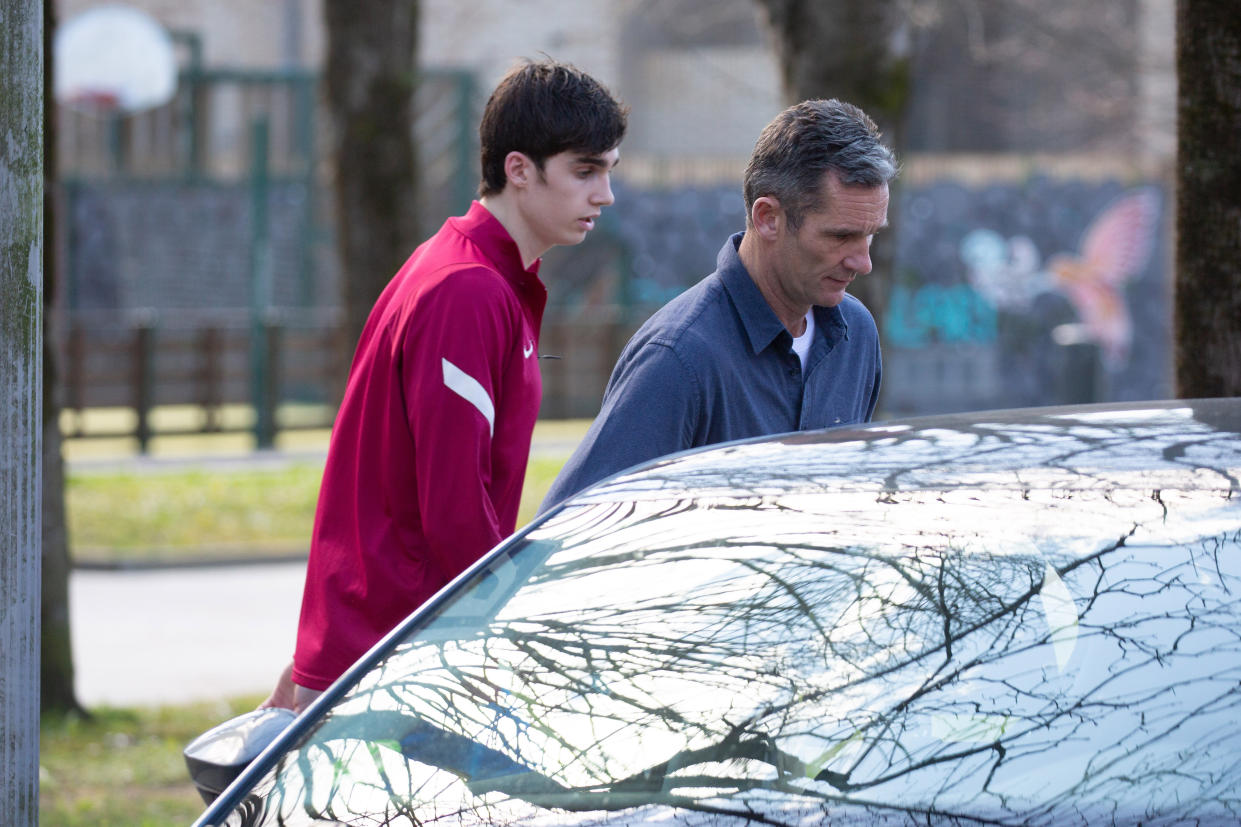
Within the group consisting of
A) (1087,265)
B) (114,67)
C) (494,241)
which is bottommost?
(494,241)

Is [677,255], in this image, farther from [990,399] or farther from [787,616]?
[787,616]

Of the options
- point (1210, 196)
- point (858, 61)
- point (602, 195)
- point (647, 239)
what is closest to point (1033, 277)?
point (647, 239)

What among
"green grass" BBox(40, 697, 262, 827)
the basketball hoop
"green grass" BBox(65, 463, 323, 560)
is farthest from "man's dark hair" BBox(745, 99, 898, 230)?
the basketball hoop

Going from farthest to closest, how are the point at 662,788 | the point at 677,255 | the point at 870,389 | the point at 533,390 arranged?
the point at 677,255 < the point at 870,389 < the point at 533,390 < the point at 662,788

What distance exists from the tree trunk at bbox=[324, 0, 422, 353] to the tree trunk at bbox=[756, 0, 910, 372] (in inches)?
87.1

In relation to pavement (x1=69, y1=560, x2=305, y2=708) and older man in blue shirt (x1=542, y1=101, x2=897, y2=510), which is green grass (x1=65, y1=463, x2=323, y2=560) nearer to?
pavement (x1=69, y1=560, x2=305, y2=708)

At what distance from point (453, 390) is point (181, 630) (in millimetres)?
6827

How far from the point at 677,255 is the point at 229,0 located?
523 inches

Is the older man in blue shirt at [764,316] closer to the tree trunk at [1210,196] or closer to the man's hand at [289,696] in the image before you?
the man's hand at [289,696]

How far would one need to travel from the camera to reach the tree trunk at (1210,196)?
178 inches

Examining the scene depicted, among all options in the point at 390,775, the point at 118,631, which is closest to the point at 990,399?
the point at 118,631

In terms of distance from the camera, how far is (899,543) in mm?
2217

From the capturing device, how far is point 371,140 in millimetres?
8445

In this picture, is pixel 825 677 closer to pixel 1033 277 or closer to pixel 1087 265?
pixel 1033 277
